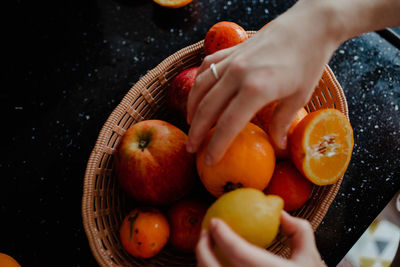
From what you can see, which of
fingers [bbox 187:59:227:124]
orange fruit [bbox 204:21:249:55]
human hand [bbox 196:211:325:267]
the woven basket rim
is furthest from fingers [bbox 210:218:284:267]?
orange fruit [bbox 204:21:249:55]

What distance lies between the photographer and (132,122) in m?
0.77

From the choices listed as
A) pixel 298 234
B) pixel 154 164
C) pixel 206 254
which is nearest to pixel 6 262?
pixel 154 164

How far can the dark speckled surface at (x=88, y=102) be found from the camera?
812 millimetres

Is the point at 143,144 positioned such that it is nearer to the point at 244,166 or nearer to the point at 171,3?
the point at 244,166

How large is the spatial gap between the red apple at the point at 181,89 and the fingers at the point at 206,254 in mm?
363

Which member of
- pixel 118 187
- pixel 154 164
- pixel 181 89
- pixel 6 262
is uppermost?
pixel 181 89

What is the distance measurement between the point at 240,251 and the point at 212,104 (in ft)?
0.75

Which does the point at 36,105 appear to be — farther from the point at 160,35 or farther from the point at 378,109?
the point at 378,109

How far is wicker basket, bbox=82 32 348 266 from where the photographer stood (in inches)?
25.6

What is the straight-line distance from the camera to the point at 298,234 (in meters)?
0.46

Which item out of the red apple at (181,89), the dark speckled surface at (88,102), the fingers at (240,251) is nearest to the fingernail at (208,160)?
the fingers at (240,251)

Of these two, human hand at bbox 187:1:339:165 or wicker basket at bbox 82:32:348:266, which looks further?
wicker basket at bbox 82:32:348:266

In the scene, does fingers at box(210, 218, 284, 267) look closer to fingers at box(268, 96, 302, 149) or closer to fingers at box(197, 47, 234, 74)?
fingers at box(268, 96, 302, 149)

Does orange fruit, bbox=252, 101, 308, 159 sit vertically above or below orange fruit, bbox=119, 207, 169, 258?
above
